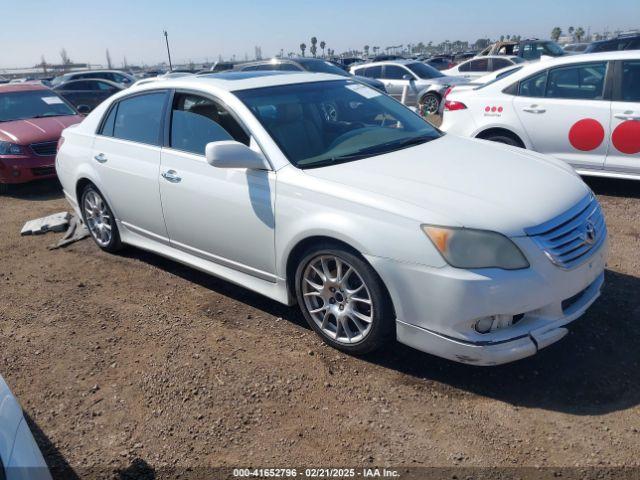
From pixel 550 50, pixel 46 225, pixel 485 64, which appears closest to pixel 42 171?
pixel 46 225

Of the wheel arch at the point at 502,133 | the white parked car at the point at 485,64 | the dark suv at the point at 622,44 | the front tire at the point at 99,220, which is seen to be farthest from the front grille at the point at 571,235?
the white parked car at the point at 485,64

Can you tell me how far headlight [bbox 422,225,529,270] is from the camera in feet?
9.20

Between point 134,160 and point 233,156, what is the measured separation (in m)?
1.47

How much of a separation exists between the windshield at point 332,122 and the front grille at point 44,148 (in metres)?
5.45

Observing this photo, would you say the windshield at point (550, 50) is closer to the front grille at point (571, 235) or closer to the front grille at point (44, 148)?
the front grille at point (44, 148)

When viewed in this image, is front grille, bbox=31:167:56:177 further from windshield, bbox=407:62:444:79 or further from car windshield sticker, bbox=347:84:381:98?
windshield, bbox=407:62:444:79

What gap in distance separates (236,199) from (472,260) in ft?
5.30

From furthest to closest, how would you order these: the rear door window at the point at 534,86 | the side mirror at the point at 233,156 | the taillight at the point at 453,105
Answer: the taillight at the point at 453,105
the rear door window at the point at 534,86
the side mirror at the point at 233,156

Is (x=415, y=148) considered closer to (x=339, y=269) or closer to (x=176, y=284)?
(x=339, y=269)

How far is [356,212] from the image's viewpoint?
310 centimetres

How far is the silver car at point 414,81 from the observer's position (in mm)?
14258

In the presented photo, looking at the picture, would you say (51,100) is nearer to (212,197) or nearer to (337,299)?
(212,197)

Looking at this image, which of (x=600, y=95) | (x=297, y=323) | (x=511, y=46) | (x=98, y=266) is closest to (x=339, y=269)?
(x=297, y=323)

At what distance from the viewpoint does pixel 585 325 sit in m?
3.56
